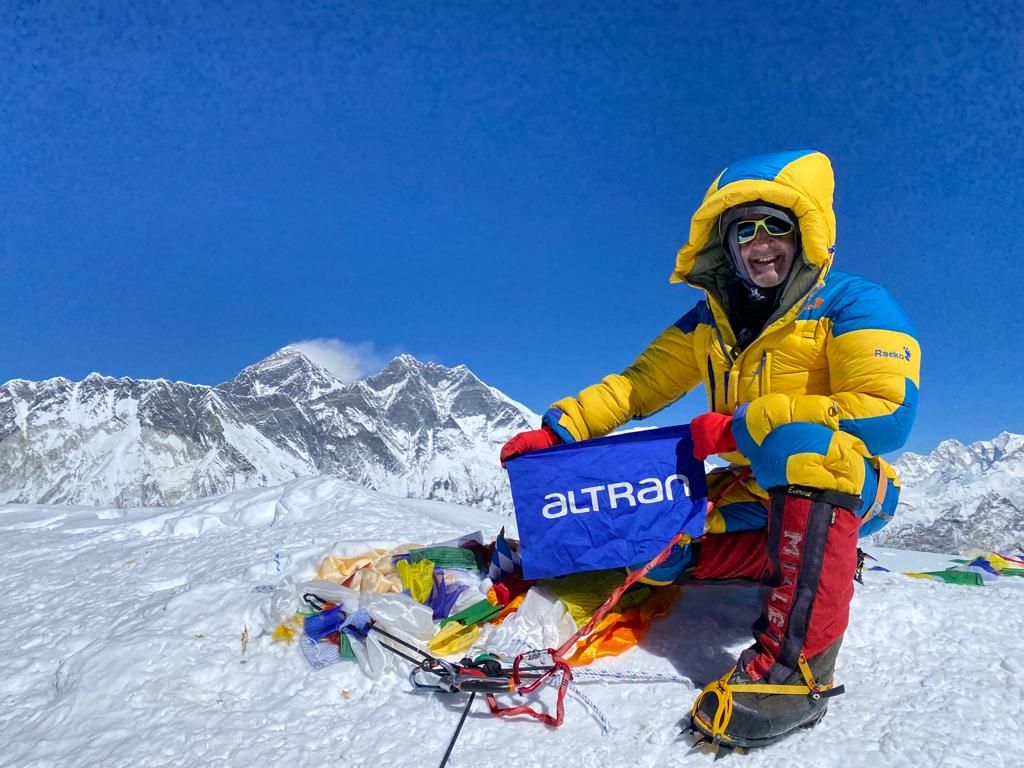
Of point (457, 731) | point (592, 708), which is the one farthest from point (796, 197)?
point (457, 731)

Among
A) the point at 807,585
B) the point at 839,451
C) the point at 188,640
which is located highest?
the point at 839,451

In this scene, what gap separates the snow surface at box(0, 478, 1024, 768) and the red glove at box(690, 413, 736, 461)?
1.07 meters

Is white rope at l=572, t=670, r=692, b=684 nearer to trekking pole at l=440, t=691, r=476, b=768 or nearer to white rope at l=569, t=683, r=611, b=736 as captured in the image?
white rope at l=569, t=683, r=611, b=736

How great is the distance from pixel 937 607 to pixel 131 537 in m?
7.15

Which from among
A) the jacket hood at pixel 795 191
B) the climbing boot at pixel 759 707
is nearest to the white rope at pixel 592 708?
the climbing boot at pixel 759 707

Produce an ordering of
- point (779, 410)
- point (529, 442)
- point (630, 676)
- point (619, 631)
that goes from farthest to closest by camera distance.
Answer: point (529, 442) → point (619, 631) → point (630, 676) → point (779, 410)

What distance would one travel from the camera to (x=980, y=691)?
269 centimetres

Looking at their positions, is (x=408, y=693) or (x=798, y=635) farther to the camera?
(x=408, y=693)

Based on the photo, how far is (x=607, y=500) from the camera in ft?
11.3

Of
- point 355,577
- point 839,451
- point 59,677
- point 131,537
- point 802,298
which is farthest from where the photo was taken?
point 131,537

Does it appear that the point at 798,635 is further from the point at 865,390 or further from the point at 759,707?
the point at 865,390

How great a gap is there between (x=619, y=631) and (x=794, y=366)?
67.8 inches

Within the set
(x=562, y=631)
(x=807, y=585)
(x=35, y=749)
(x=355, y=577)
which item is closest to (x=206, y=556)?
(x=355, y=577)

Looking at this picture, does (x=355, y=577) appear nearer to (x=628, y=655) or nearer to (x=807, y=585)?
(x=628, y=655)
